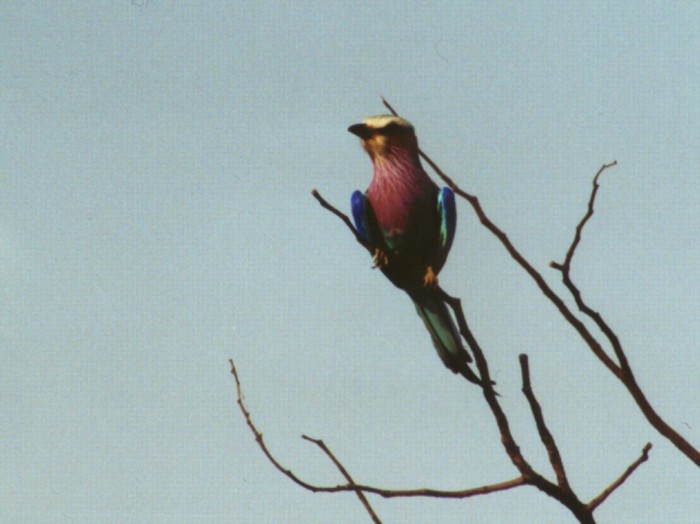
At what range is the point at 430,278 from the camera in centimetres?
362

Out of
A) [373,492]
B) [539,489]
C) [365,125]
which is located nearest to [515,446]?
[539,489]

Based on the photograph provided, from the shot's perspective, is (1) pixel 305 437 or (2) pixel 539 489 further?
(1) pixel 305 437

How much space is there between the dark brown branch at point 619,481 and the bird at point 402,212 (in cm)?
121

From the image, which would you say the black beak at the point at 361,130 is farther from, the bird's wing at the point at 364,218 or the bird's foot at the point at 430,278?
the bird's foot at the point at 430,278

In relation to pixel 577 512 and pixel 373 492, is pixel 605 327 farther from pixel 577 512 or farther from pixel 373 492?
pixel 373 492

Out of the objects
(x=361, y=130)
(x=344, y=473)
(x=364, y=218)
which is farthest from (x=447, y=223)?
(x=344, y=473)

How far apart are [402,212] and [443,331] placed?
1.94 feet

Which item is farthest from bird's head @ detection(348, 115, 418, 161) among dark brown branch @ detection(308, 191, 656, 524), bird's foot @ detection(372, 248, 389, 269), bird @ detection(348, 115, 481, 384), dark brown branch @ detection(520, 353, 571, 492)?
dark brown branch @ detection(520, 353, 571, 492)

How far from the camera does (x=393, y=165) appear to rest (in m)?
3.77

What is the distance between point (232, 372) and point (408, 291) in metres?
0.88

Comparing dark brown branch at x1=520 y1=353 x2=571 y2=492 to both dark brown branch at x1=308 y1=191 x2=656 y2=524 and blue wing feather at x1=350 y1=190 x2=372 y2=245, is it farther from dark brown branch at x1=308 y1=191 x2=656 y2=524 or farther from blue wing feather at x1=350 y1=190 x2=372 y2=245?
blue wing feather at x1=350 y1=190 x2=372 y2=245

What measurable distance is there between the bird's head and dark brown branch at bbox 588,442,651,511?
66.9 inches

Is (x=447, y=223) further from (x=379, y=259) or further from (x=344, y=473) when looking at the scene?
(x=344, y=473)

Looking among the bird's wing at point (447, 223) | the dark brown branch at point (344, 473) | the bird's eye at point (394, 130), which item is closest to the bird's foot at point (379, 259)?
the bird's wing at point (447, 223)
